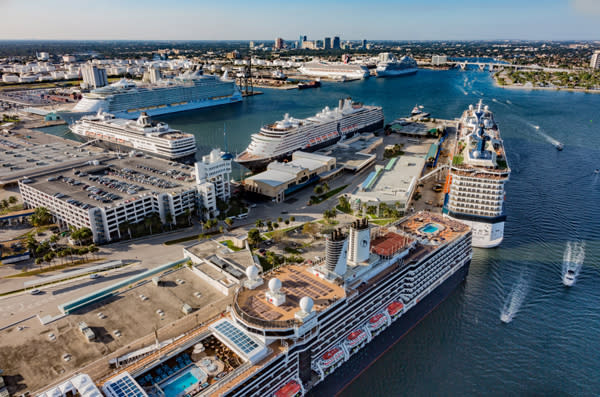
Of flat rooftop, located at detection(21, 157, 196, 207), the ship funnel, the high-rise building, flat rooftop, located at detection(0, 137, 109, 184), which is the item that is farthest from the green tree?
the high-rise building

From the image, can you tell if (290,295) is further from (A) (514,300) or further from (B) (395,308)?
(A) (514,300)

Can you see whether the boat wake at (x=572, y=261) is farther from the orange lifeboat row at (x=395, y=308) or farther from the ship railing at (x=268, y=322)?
the ship railing at (x=268, y=322)

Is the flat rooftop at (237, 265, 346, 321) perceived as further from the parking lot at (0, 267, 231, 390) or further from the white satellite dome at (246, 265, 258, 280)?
the parking lot at (0, 267, 231, 390)

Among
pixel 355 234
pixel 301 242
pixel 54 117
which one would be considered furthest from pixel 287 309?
pixel 54 117

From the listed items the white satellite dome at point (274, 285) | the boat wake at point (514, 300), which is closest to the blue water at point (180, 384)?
the white satellite dome at point (274, 285)

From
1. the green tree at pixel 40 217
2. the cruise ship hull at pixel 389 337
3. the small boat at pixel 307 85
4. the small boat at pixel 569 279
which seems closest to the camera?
the cruise ship hull at pixel 389 337

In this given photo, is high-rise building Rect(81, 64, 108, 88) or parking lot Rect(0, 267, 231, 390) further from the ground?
high-rise building Rect(81, 64, 108, 88)
